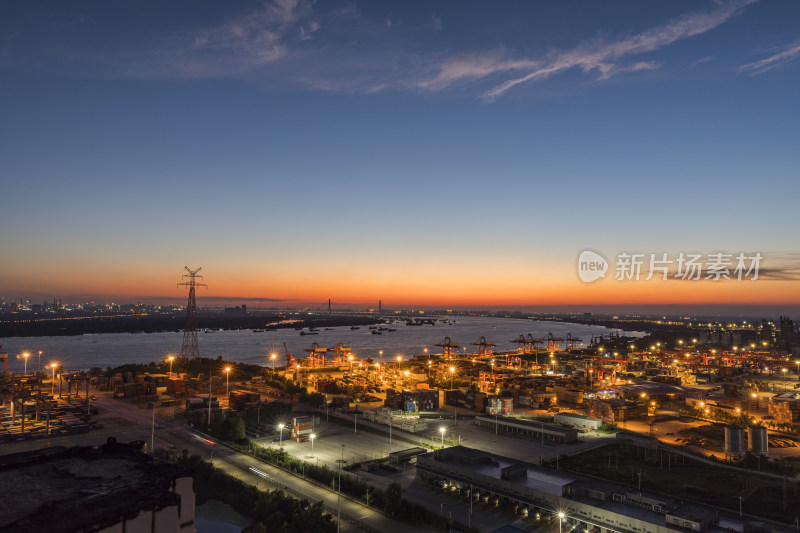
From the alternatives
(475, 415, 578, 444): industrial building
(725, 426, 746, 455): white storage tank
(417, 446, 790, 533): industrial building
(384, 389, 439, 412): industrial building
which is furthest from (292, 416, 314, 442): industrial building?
(725, 426, 746, 455): white storage tank

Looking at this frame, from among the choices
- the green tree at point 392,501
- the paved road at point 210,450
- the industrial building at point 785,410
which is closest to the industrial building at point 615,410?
the industrial building at point 785,410

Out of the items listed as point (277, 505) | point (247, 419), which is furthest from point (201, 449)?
point (277, 505)

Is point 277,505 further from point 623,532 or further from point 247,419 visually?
point 247,419

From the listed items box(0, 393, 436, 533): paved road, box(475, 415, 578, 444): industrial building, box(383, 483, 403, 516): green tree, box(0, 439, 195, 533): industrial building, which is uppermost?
box(0, 439, 195, 533): industrial building

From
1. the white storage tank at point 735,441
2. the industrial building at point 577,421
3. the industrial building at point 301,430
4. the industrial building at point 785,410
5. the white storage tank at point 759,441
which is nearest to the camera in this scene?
the white storage tank at point 759,441

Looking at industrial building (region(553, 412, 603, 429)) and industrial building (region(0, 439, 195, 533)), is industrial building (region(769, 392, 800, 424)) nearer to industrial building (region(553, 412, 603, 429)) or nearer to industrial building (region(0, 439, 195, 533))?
industrial building (region(553, 412, 603, 429))

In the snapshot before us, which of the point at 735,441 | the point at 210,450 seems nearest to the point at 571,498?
the point at 735,441

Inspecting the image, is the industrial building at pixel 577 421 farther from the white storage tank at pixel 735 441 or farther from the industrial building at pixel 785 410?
the industrial building at pixel 785 410

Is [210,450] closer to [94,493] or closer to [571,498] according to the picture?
[571,498]
